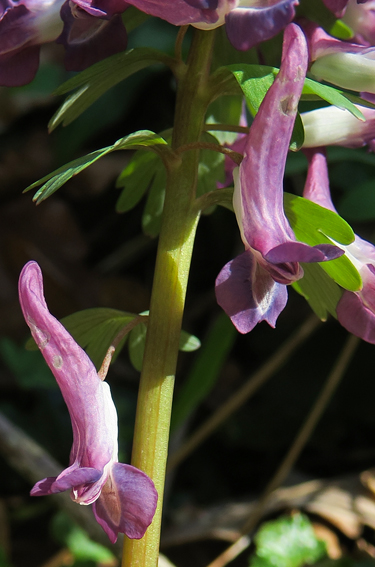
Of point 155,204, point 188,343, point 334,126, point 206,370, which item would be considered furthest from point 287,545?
point 334,126

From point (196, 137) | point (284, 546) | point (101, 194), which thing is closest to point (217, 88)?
point (196, 137)

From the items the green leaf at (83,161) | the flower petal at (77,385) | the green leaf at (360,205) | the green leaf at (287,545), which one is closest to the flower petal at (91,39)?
the green leaf at (83,161)

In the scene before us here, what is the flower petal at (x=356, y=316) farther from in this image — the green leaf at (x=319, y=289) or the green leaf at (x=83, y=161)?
the green leaf at (x=83, y=161)

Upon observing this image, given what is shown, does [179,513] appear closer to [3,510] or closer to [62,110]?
[3,510]

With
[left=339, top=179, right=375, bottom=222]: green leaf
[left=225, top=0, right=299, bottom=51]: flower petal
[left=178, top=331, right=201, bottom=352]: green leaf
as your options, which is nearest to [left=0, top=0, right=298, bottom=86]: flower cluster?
[left=225, top=0, right=299, bottom=51]: flower petal

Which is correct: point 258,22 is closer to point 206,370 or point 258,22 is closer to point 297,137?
point 297,137
